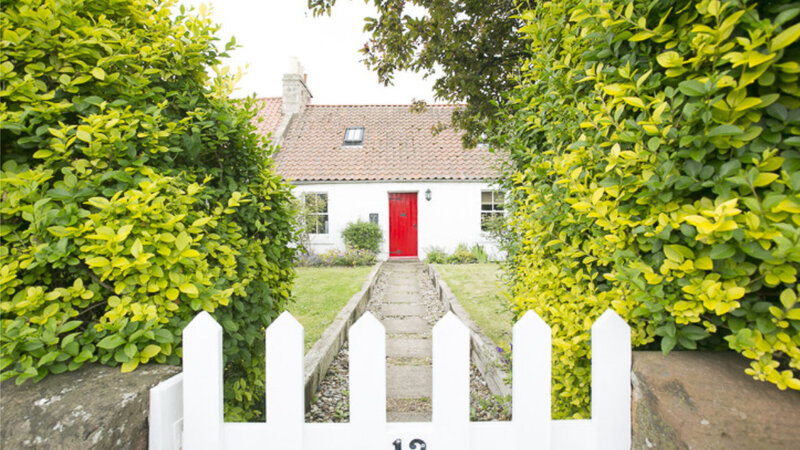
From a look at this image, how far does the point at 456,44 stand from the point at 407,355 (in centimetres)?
386

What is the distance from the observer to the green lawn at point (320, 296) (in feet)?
16.9

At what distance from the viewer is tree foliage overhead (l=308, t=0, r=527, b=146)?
4.15 metres

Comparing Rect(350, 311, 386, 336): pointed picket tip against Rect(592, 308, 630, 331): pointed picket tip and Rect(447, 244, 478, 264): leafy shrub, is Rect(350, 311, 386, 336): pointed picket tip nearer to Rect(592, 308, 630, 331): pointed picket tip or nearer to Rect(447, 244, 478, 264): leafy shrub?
Rect(592, 308, 630, 331): pointed picket tip

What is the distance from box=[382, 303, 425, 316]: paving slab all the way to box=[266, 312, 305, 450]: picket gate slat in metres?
5.13

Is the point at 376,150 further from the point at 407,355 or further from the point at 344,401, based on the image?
the point at 344,401

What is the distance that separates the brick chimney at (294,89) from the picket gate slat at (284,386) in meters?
16.3

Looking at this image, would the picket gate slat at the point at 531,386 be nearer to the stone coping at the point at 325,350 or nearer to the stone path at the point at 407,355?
the stone coping at the point at 325,350

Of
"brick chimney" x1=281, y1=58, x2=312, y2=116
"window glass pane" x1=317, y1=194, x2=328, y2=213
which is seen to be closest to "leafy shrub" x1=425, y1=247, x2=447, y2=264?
"window glass pane" x1=317, y1=194, x2=328, y2=213

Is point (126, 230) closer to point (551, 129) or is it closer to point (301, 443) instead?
point (301, 443)

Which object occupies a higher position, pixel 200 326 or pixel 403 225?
pixel 403 225

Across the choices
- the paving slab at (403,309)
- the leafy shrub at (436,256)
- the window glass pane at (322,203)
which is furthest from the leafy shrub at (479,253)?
the paving slab at (403,309)

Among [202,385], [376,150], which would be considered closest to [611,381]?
[202,385]

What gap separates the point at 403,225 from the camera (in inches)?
549

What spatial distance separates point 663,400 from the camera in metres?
1.07
